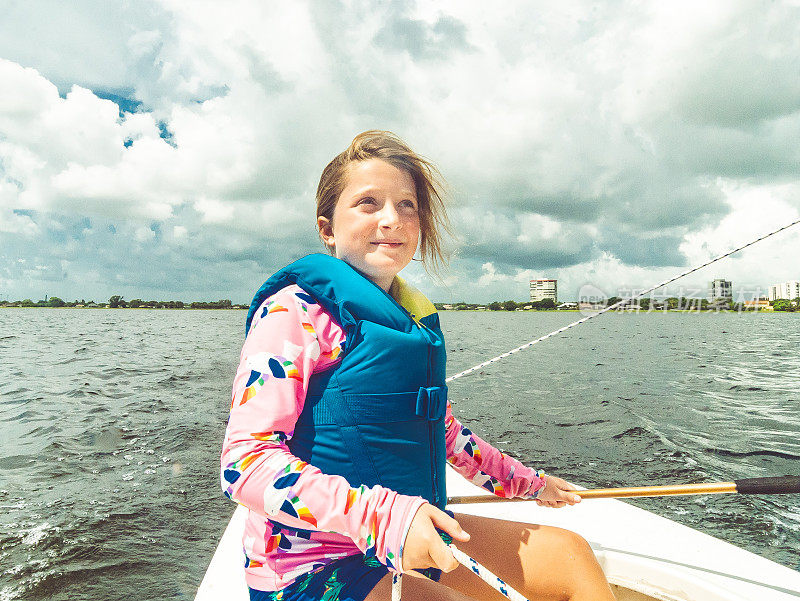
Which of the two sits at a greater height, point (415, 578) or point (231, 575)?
point (415, 578)

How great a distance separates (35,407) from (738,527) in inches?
415

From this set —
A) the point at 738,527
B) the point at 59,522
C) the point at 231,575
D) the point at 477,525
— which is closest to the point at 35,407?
the point at 59,522

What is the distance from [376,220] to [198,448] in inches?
243

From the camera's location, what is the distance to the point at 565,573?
5.01ft

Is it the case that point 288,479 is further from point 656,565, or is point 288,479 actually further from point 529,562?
point 656,565

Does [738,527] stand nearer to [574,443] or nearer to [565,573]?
[574,443]

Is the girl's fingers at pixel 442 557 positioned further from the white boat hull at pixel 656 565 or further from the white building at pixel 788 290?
the white building at pixel 788 290

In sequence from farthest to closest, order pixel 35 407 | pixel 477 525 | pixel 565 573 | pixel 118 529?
pixel 35 407, pixel 118 529, pixel 477 525, pixel 565 573

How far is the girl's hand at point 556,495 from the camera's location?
190 centimetres

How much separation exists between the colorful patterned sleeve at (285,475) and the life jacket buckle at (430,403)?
30 centimetres

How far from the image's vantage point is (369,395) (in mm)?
1284

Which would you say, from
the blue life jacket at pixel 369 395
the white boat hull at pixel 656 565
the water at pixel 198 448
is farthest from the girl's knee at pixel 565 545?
the water at pixel 198 448

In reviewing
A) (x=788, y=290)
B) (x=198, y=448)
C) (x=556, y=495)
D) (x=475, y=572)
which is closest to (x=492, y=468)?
(x=556, y=495)

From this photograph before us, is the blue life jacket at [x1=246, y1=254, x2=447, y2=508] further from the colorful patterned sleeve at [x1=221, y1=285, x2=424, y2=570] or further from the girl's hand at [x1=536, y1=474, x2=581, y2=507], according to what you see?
the girl's hand at [x1=536, y1=474, x2=581, y2=507]
